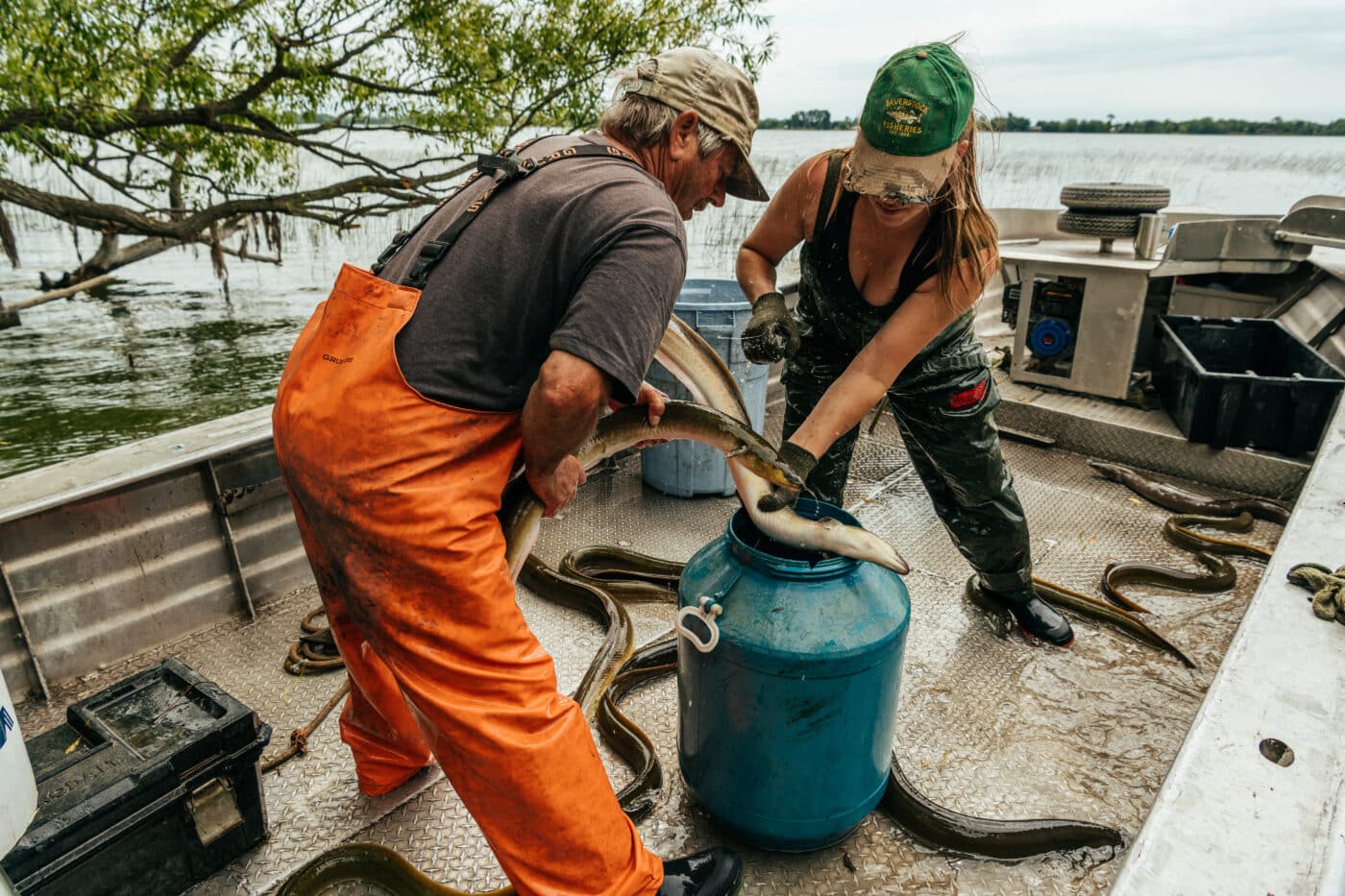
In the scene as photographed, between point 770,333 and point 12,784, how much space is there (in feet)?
7.07

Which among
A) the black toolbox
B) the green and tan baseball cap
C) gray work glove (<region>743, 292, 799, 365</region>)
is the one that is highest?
the green and tan baseball cap

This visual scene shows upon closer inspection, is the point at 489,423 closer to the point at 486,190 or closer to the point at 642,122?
the point at 486,190

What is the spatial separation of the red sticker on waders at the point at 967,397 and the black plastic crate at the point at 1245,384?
95.6 inches

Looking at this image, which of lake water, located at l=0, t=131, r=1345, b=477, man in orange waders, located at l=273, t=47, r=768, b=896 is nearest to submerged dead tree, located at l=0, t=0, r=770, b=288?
lake water, located at l=0, t=131, r=1345, b=477

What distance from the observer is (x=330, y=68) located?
802cm

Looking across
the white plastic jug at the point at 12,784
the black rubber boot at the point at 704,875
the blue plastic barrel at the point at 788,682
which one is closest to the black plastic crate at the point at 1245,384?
the blue plastic barrel at the point at 788,682

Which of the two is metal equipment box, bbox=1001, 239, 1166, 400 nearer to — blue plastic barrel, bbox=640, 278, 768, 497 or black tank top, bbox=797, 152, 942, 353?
blue plastic barrel, bbox=640, 278, 768, 497

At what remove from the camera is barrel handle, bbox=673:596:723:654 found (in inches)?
75.0

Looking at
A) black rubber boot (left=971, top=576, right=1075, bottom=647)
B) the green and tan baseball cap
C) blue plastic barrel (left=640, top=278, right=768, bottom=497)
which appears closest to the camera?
the green and tan baseball cap

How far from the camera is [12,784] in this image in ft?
4.38

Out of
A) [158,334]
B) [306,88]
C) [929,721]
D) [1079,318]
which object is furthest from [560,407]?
[158,334]

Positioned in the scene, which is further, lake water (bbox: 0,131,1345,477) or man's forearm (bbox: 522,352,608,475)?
lake water (bbox: 0,131,1345,477)

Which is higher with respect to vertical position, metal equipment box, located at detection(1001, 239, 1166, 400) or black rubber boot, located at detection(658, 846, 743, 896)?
metal equipment box, located at detection(1001, 239, 1166, 400)

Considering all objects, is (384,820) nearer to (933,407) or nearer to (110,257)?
(933,407)
